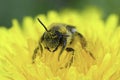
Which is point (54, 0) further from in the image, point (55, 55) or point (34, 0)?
point (55, 55)

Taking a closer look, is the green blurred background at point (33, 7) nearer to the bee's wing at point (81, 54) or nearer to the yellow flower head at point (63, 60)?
the yellow flower head at point (63, 60)

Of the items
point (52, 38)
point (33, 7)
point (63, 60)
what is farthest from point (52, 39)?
point (33, 7)

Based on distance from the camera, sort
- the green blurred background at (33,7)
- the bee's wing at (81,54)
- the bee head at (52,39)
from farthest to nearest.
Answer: the green blurred background at (33,7), the bee's wing at (81,54), the bee head at (52,39)

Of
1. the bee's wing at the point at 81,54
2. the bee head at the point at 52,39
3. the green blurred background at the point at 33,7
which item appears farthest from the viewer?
the green blurred background at the point at 33,7

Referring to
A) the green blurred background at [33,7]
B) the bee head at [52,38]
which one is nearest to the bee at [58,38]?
the bee head at [52,38]

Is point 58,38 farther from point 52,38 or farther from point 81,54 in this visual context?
point 81,54

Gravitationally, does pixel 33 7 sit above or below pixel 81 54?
above

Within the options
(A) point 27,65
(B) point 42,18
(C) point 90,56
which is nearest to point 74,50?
(C) point 90,56

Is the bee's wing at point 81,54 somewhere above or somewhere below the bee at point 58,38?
below

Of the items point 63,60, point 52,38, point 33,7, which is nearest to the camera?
point 52,38
